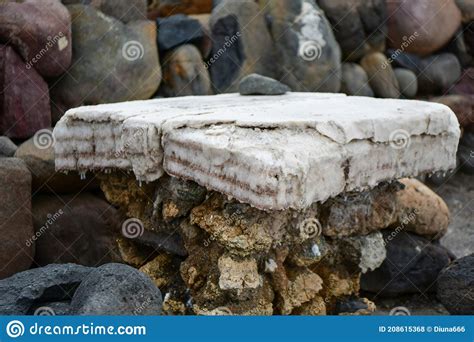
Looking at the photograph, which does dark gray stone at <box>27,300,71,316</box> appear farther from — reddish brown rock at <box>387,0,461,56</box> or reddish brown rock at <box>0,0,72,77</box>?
reddish brown rock at <box>387,0,461,56</box>

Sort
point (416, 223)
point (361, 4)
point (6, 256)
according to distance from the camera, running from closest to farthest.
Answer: point (6, 256) < point (416, 223) < point (361, 4)

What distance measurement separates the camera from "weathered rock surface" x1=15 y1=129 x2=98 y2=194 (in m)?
3.98

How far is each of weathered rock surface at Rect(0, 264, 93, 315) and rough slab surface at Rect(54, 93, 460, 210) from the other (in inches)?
22.5

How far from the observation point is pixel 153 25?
4934mm

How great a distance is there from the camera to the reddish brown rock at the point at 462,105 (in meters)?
6.73

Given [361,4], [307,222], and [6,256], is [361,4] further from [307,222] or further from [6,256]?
[6,256]

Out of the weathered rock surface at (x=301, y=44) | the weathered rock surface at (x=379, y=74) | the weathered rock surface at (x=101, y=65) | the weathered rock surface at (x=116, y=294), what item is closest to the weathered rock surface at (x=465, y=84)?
the weathered rock surface at (x=379, y=74)

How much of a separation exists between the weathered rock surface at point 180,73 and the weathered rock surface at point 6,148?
1318 mm

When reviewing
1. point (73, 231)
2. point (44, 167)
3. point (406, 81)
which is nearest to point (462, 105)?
point (406, 81)

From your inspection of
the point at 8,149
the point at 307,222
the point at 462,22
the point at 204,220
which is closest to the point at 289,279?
the point at 307,222

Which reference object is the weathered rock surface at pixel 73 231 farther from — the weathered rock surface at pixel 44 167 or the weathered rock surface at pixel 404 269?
the weathered rock surface at pixel 404 269

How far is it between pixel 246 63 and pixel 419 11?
2.16m

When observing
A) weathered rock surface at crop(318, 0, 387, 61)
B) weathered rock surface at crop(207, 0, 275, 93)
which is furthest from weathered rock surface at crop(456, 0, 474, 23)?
weathered rock surface at crop(207, 0, 275, 93)

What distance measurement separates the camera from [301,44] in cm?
538
